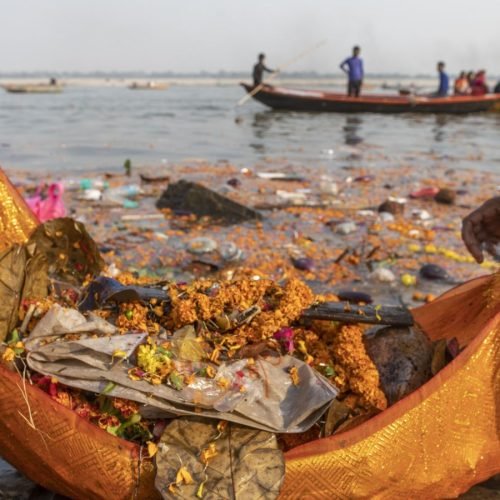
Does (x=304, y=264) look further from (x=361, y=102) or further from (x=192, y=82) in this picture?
(x=192, y=82)

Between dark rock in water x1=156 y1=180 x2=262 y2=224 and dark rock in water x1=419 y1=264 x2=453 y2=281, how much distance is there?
252 cm

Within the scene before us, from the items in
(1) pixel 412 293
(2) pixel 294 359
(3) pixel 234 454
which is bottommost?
(1) pixel 412 293

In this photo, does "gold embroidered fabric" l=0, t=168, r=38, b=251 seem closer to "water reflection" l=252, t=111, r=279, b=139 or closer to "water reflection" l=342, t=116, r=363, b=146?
"water reflection" l=342, t=116, r=363, b=146

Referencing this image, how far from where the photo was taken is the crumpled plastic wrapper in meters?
2.19

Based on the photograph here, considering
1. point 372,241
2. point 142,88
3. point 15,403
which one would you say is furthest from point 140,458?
point 142,88

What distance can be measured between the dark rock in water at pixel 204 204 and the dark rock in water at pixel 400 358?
4.67 meters

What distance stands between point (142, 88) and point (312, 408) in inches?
2168

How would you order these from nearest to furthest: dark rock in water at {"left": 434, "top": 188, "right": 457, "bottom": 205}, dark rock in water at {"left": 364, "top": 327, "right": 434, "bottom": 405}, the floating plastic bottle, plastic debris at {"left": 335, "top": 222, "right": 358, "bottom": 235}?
dark rock in water at {"left": 364, "top": 327, "right": 434, "bottom": 405}
plastic debris at {"left": 335, "top": 222, "right": 358, "bottom": 235}
the floating plastic bottle
dark rock in water at {"left": 434, "top": 188, "right": 457, "bottom": 205}

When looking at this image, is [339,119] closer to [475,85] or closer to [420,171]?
[475,85]

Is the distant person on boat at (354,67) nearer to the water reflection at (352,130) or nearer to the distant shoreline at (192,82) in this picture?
the water reflection at (352,130)

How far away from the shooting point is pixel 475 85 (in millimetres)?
25844

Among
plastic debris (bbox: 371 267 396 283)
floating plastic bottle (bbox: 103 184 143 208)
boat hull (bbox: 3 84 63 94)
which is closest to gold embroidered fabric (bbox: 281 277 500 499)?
plastic debris (bbox: 371 267 396 283)

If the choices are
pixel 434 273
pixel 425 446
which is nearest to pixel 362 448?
pixel 425 446

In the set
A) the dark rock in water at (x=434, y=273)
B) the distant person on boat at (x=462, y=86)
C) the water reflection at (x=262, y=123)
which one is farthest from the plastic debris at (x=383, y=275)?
the distant person on boat at (x=462, y=86)
